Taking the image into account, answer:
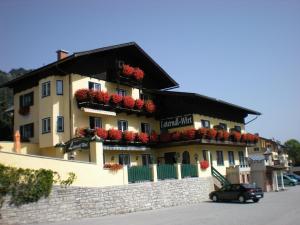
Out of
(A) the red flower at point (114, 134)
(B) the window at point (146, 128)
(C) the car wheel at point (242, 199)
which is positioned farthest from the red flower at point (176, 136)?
(C) the car wheel at point (242, 199)

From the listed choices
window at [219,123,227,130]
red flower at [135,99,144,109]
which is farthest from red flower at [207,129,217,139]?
red flower at [135,99,144,109]

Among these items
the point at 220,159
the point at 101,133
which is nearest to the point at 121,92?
the point at 101,133

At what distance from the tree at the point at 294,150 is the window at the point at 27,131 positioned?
10417 cm

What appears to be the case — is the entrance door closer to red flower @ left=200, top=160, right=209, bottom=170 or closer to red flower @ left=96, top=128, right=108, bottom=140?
red flower @ left=200, top=160, right=209, bottom=170

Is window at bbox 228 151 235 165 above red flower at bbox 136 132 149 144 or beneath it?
beneath

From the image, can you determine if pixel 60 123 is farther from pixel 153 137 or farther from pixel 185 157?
pixel 185 157

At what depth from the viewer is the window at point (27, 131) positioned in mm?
30047

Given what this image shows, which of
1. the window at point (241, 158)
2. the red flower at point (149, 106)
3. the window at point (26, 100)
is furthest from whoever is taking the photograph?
the window at point (241, 158)

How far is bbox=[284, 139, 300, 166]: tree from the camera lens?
390 ft

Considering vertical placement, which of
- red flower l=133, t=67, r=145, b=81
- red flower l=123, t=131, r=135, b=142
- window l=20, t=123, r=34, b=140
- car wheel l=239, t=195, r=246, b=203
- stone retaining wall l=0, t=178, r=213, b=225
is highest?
red flower l=133, t=67, r=145, b=81

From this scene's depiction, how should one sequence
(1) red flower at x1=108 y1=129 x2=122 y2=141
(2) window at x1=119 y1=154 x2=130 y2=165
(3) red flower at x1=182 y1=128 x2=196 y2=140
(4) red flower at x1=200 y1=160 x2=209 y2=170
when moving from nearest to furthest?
1. (1) red flower at x1=108 y1=129 x2=122 y2=141
2. (2) window at x1=119 y1=154 x2=130 y2=165
3. (4) red flower at x1=200 y1=160 x2=209 y2=170
4. (3) red flower at x1=182 y1=128 x2=196 y2=140

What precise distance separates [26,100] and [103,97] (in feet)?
23.1

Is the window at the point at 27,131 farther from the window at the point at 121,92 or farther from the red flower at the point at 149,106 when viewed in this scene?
the red flower at the point at 149,106

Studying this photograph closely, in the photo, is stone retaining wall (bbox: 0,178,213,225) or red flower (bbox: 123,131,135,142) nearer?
stone retaining wall (bbox: 0,178,213,225)
